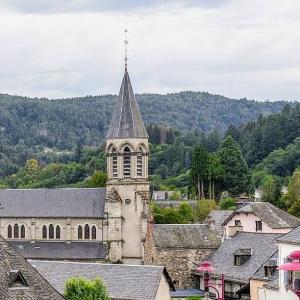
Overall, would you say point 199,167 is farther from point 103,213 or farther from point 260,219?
point 103,213

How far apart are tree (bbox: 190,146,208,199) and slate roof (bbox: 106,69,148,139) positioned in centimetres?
4621

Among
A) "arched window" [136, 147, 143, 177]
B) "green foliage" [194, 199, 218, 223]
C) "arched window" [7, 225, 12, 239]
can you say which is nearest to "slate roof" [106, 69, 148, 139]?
"arched window" [136, 147, 143, 177]

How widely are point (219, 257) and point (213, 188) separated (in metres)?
70.9

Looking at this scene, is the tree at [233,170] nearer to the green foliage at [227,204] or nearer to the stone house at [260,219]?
the green foliage at [227,204]

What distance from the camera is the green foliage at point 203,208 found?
411ft

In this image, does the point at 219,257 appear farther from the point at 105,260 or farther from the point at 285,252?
the point at 285,252

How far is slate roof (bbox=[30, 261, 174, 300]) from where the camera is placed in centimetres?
5850

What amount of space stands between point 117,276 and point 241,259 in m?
10.4

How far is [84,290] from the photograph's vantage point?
4616 cm

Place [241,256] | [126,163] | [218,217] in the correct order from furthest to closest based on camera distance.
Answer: [218,217] → [126,163] → [241,256]

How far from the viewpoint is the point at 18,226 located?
293ft

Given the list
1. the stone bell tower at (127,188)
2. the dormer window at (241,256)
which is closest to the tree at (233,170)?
the stone bell tower at (127,188)

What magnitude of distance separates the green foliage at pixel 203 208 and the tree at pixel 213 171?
651 cm

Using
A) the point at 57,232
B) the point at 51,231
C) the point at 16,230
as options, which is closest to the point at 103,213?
the point at 57,232
